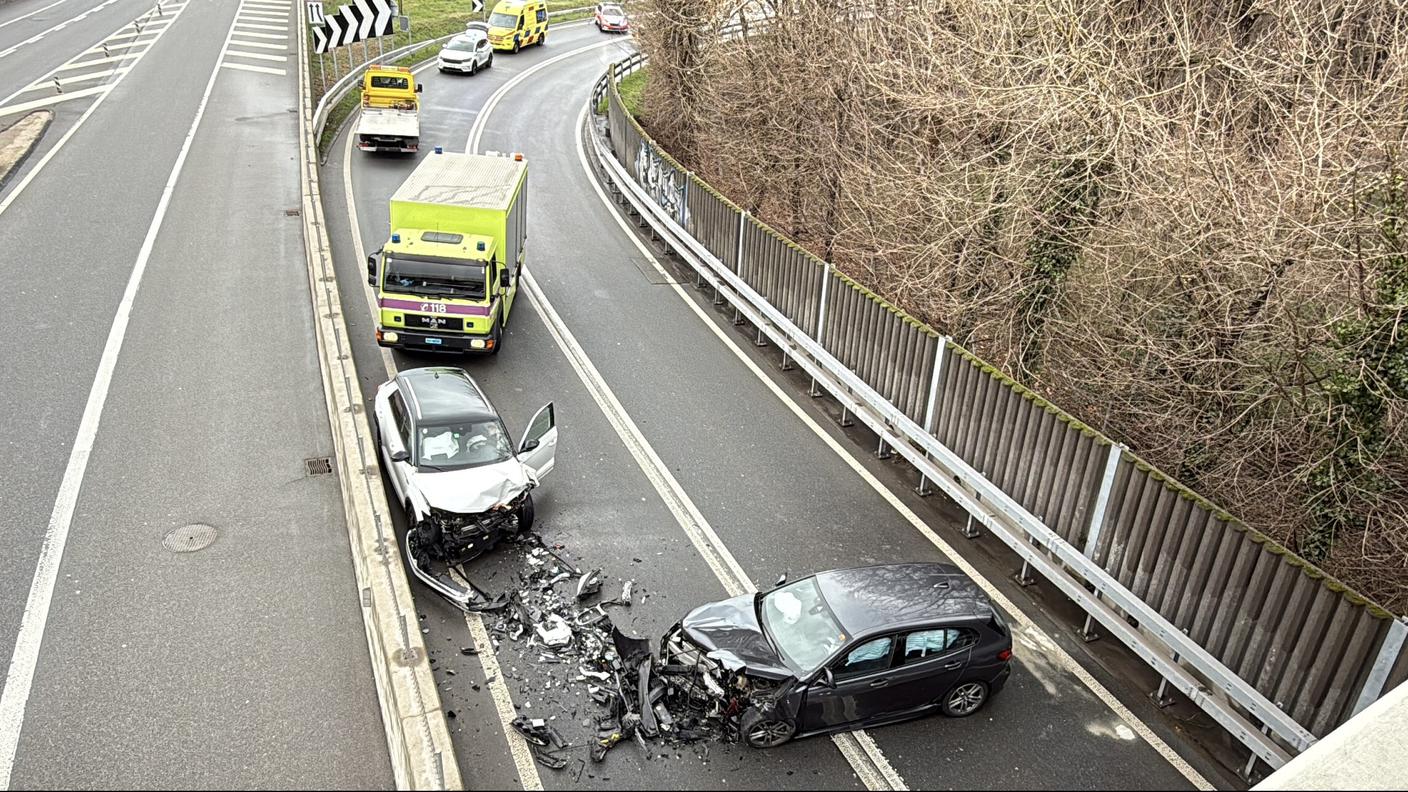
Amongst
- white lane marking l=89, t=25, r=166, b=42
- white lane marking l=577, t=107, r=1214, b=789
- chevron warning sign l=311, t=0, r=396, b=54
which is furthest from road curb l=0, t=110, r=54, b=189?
white lane marking l=577, t=107, r=1214, b=789

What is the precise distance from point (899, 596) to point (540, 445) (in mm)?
5054

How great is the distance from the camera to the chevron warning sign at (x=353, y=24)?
3241 cm

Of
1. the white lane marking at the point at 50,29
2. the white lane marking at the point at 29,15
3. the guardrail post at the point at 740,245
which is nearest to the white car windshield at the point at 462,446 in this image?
the guardrail post at the point at 740,245

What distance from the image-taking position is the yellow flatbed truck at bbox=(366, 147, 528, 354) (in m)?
16.3

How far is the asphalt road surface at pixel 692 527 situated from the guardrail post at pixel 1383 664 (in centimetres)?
153

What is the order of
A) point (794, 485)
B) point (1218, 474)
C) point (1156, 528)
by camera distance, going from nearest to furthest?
point (1156, 528)
point (1218, 474)
point (794, 485)

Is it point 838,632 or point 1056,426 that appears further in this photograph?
point 1056,426

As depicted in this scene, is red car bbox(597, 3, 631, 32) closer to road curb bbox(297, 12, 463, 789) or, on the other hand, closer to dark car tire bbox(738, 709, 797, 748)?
road curb bbox(297, 12, 463, 789)

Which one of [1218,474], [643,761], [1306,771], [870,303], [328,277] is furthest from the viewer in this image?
[328,277]

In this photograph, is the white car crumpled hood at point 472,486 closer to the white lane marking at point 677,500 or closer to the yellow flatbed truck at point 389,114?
the white lane marking at point 677,500

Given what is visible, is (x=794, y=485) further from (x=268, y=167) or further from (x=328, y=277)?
(x=268, y=167)

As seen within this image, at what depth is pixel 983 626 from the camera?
960 centimetres

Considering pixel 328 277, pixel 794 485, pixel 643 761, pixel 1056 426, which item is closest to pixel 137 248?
pixel 328 277

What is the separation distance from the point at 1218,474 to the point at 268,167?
2354 centimetres
